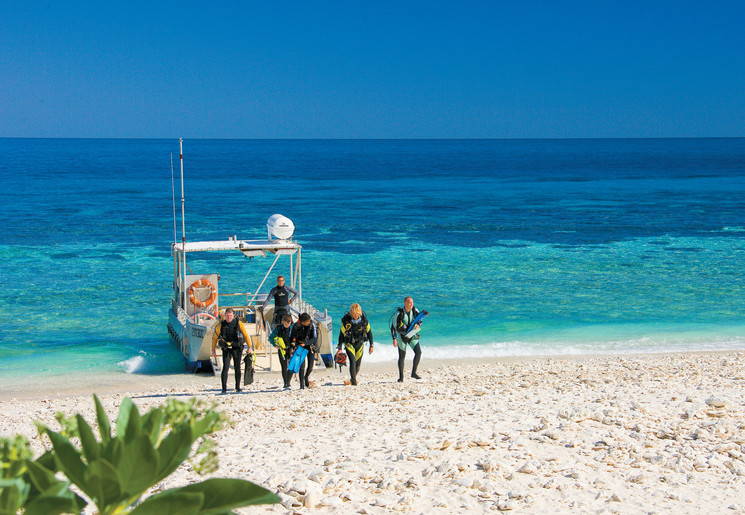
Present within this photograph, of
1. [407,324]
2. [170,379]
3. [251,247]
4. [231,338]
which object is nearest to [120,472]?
[231,338]

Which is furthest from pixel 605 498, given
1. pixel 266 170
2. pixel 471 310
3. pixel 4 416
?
pixel 266 170

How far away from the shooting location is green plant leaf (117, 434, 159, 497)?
3.07m

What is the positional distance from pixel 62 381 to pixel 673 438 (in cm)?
1145

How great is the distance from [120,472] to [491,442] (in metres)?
5.20

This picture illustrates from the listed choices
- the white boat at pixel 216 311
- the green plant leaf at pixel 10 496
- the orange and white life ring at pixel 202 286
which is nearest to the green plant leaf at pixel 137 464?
the green plant leaf at pixel 10 496

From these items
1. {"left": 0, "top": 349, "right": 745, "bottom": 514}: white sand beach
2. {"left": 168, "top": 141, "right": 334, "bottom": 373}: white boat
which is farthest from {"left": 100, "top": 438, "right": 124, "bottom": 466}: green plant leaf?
{"left": 168, "top": 141, "right": 334, "bottom": 373}: white boat

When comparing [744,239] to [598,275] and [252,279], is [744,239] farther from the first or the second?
[252,279]

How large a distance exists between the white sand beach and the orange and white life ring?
3.73m

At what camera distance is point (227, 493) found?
129 inches

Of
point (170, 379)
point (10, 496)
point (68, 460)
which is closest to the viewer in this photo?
point (10, 496)

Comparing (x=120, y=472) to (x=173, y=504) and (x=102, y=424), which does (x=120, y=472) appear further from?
(x=102, y=424)

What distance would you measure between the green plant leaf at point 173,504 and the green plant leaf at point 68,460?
0.29 metres

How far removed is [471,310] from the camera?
2156 centimetres

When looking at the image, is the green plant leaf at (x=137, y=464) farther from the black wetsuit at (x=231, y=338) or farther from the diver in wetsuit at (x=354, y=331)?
the diver in wetsuit at (x=354, y=331)
